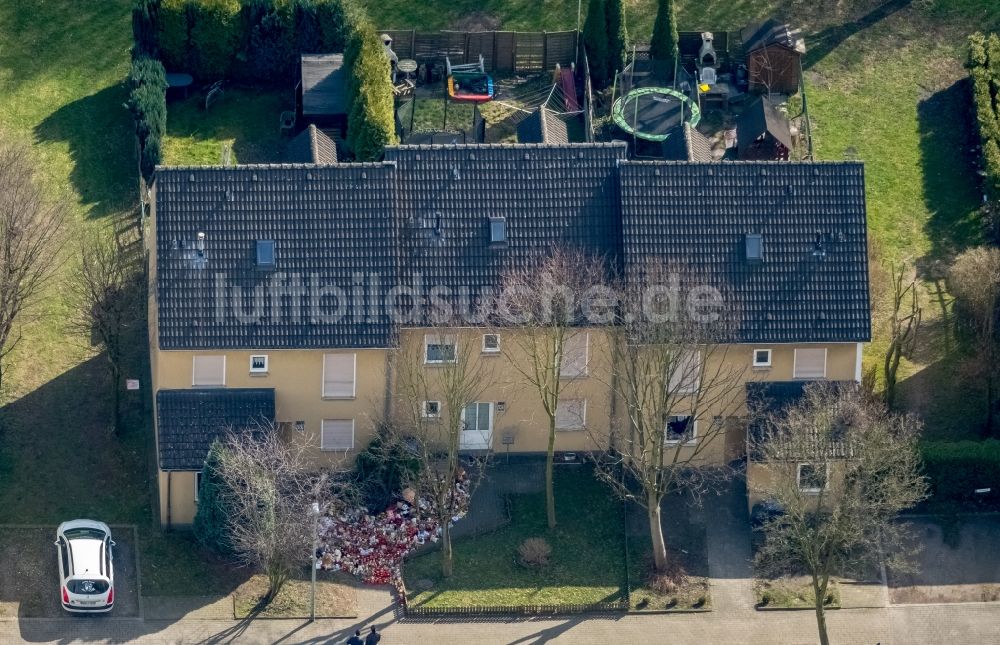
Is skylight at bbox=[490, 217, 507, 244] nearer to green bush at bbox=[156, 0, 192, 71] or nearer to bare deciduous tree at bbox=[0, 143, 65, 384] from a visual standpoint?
bare deciduous tree at bbox=[0, 143, 65, 384]

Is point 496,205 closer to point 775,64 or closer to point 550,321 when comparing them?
point 550,321

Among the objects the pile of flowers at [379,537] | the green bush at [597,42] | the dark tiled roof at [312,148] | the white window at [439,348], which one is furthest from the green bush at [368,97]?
the pile of flowers at [379,537]

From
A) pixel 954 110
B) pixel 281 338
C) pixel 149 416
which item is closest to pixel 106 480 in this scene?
pixel 149 416

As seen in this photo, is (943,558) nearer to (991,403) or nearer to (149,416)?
(991,403)

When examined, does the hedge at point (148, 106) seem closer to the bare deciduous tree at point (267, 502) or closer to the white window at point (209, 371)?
the white window at point (209, 371)

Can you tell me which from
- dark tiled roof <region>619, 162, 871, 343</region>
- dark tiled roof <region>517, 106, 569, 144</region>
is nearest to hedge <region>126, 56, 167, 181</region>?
dark tiled roof <region>517, 106, 569, 144</region>
